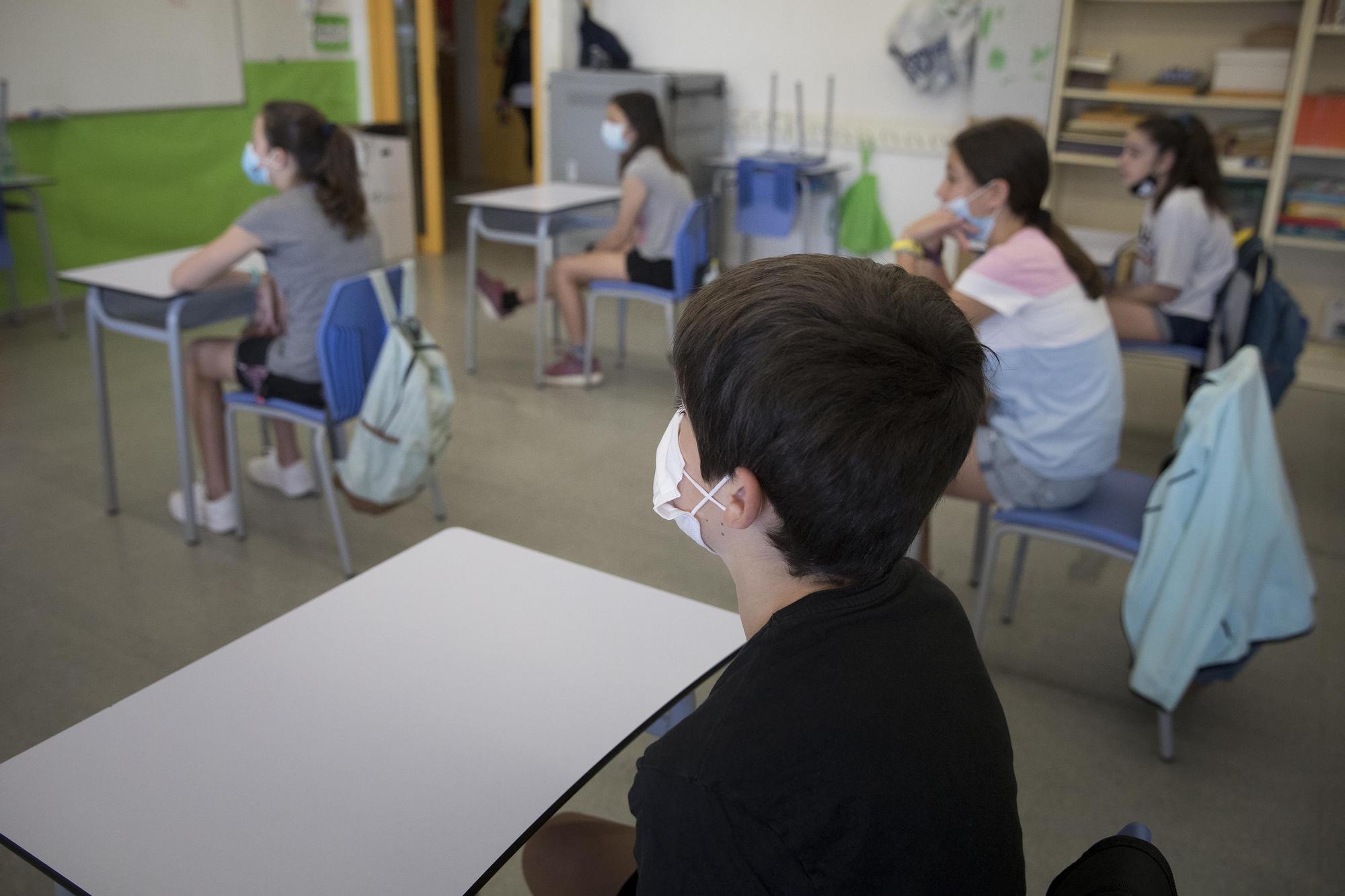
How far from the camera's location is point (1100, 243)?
404cm

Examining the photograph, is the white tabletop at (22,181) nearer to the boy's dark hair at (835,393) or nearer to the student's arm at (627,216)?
the student's arm at (627,216)

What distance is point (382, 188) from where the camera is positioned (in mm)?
6227

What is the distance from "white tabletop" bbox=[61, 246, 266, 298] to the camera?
2658 mm

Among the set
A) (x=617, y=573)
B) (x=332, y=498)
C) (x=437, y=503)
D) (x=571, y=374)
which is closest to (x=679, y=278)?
(x=571, y=374)

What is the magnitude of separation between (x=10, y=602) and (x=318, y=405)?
33.6 inches

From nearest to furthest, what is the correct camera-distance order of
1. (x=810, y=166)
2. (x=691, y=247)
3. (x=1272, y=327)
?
(x=1272, y=327), (x=691, y=247), (x=810, y=166)

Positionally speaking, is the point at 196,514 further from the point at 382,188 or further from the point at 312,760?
the point at 382,188

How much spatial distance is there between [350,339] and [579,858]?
5.59ft

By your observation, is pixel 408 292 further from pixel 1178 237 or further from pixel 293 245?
pixel 1178 237

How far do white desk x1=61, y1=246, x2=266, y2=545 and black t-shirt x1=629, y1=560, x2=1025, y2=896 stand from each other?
2.30 m

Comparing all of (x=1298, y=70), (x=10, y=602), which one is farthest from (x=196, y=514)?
(x=1298, y=70)

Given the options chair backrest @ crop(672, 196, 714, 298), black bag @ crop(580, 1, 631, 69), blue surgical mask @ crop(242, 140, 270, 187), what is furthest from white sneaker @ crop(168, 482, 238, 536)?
black bag @ crop(580, 1, 631, 69)

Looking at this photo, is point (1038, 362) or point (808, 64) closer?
point (1038, 362)

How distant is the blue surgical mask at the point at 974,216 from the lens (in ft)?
7.84
